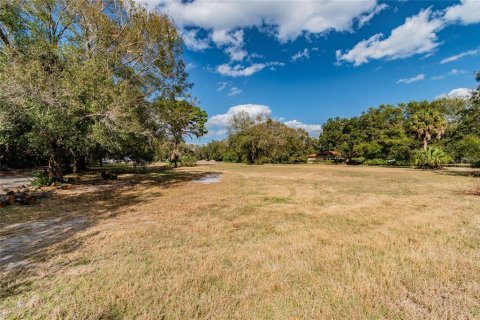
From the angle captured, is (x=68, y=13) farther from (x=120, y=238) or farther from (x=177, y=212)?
(x=120, y=238)

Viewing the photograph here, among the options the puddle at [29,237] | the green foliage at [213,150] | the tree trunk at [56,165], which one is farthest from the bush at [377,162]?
the puddle at [29,237]

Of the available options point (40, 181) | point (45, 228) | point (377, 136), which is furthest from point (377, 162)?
point (45, 228)

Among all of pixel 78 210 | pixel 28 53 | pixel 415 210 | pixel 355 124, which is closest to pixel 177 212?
pixel 78 210

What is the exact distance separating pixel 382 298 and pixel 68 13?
16800 mm

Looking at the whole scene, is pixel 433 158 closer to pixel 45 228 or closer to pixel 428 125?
pixel 428 125

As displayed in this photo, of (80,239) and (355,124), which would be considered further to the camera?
(355,124)

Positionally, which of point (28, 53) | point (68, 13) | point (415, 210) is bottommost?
point (415, 210)

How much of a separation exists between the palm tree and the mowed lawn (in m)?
34.7

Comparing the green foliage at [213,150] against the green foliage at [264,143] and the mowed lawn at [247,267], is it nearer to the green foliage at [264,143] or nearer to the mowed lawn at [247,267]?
the green foliage at [264,143]

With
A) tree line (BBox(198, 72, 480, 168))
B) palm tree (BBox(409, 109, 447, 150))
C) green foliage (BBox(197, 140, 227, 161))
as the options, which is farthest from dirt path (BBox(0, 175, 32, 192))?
green foliage (BBox(197, 140, 227, 161))

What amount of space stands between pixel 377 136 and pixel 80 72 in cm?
5440

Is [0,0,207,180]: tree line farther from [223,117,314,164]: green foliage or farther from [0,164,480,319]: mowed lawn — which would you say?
[223,117,314,164]: green foliage

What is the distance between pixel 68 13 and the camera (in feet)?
37.9

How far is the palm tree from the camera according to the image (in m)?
33.1
